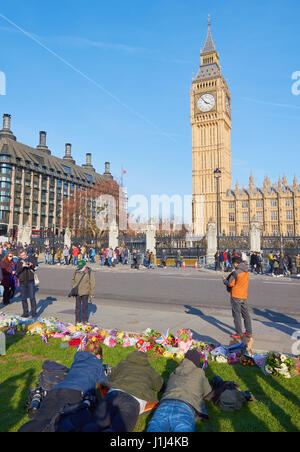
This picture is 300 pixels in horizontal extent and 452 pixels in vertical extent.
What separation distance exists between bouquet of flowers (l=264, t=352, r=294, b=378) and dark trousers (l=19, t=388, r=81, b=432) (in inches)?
112

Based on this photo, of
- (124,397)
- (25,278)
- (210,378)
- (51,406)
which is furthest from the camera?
(25,278)

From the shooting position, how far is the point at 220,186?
81562 mm

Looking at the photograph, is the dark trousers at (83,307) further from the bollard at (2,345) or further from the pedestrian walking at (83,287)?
the bollard at (2,345)

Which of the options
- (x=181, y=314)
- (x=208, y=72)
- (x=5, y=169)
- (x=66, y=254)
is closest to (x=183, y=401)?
(x=181, y=314)

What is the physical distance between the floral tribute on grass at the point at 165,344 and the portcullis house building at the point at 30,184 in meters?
58.6

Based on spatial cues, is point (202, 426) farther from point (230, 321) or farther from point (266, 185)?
point (266, 185)

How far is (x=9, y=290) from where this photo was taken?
10453mm

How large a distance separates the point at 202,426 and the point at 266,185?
8446cm

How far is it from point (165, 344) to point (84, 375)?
216 centimetres

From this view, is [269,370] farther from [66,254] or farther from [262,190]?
[262,190]

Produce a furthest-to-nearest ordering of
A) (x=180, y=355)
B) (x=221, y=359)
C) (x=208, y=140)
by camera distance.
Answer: (x=208, y=140) → (x=180, y=355) → (x=221, y=359)

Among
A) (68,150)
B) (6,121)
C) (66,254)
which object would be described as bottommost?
(66,254)

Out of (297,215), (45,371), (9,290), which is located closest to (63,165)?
(297,215)

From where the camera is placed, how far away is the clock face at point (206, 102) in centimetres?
8244
